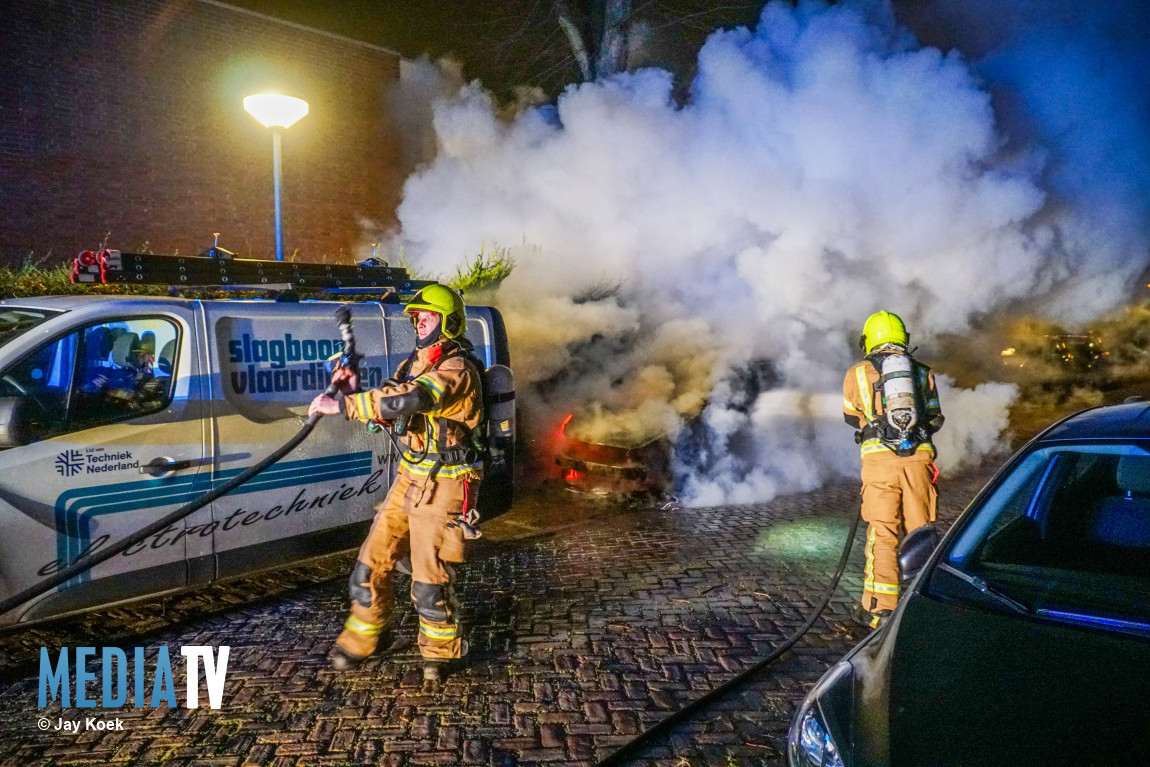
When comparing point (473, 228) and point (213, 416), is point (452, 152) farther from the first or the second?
point (213, 416)

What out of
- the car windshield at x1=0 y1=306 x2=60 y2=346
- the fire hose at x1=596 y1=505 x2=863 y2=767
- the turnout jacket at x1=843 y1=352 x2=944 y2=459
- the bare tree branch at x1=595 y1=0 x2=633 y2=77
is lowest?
the fire hose at x1=596 y1=505 x2=863 y2=767

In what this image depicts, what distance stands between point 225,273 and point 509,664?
122 inches

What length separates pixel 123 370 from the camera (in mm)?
3977

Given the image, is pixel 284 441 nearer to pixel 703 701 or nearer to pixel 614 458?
pixel 703 701

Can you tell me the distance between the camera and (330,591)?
5.08 m

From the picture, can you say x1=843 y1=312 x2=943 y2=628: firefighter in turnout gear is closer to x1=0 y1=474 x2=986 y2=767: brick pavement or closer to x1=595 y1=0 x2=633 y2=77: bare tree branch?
x1=0 y1=474 x2=986 y2=767: brick pavement

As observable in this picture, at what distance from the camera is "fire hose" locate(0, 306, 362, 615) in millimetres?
3500

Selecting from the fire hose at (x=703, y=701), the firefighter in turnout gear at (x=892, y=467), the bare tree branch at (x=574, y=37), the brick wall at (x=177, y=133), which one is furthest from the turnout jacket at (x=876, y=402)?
the brick wall at (x=177, y=133)

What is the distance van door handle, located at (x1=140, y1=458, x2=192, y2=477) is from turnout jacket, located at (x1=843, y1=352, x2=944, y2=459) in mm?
3991

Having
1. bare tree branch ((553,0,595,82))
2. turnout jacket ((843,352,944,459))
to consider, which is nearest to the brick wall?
bare tree branch ((553,0,595,82))

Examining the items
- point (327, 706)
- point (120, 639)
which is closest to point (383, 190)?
point (120, 639)

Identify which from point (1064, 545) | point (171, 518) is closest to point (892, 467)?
point (1064, 545)

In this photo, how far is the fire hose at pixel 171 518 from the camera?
3500 mm

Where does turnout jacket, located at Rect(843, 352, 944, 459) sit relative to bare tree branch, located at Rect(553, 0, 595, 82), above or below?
below
